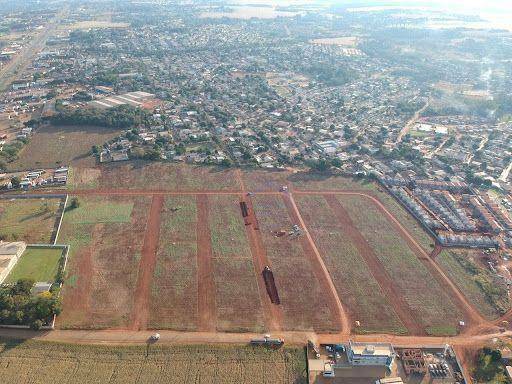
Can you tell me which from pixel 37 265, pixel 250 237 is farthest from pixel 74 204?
pixel 250 237

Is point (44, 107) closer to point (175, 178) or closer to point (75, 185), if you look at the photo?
point (75, 185)

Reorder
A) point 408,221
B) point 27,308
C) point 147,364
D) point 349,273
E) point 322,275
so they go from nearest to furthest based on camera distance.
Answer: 1. point 147,364
2. point 27,308
3. point 322,275
4. point 349,273
5. point 408,221

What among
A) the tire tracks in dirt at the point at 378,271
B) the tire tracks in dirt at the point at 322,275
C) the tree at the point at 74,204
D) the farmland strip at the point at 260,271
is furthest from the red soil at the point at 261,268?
the tree at the point at 74,204

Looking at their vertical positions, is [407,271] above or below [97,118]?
below

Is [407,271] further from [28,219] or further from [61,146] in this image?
[61,146]

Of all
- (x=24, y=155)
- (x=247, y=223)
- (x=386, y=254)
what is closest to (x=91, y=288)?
(x=247, y=223)

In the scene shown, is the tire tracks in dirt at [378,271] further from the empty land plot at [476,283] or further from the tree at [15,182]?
the tree at [15,182]

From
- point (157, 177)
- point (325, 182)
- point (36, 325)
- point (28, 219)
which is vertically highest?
point (36, 325)

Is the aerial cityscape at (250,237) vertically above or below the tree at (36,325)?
below
